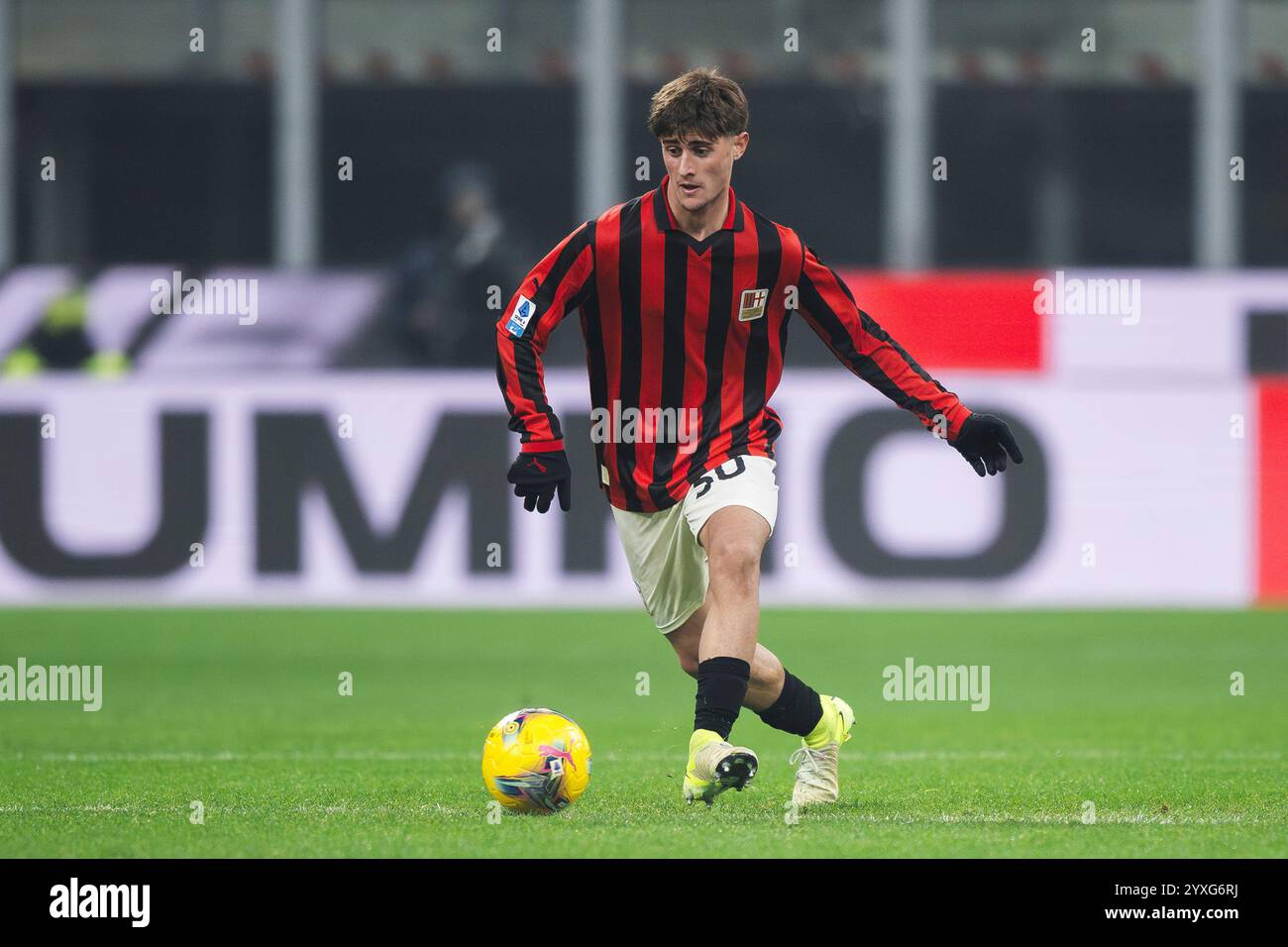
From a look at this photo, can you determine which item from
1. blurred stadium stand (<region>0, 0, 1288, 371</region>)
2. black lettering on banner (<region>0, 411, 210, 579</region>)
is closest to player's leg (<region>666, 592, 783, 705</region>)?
black lettering on banner (<region>0, 411, 210, 579</region>)

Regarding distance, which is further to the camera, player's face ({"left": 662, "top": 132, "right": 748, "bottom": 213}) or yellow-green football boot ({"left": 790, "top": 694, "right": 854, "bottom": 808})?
yellow-green football boot ({"left": 790, "top": 694, "right": 854, "bottom": 808})

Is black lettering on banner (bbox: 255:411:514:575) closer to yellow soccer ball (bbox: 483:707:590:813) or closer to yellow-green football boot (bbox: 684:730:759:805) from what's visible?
yellow soccer ball (bbox: 483:707:590:813)

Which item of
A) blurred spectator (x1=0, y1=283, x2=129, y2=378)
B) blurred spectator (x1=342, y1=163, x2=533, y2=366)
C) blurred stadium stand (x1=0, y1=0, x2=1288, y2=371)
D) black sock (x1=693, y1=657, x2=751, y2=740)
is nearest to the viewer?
black sock (x1=693, y1=657, x2=751, y2=740)

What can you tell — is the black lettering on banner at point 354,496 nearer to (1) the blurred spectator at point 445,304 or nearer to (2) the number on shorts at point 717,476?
(1) the blurred spectator at point 445,304

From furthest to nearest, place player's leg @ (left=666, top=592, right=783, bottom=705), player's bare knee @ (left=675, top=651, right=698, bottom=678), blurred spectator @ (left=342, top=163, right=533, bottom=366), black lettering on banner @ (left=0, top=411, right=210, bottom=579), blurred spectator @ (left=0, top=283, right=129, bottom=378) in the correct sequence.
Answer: blurred spectator @ (left=342, top=163, right=533, bottom=366) < blurred spectator @ (left=0, top=283, right=129, bottom=378) < black lettering on banner @ (left=0, top=411, right=210, bottom=579) < player's bare knee @ (left=675, top=651, right=698, bottom=678) < player's leg @ (left=666, top=592, right=783, bottom=705)

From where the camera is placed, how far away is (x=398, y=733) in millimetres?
8570

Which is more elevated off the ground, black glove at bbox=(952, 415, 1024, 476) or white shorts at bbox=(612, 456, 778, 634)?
black glove at bbox=(952, 415, 1024, 476)

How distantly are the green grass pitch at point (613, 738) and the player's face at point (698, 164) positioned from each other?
1.71m

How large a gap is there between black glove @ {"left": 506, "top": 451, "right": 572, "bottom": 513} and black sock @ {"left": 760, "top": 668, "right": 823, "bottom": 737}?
87 cm

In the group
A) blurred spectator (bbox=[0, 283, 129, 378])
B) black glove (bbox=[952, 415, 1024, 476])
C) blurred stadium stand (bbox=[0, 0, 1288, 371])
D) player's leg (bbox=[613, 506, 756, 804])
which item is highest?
blurred stadium stand (bbox=[0, 0, 1288, 371])

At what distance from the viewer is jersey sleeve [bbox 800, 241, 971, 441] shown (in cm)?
614

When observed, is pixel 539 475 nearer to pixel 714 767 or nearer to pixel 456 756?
pixel 714 767
